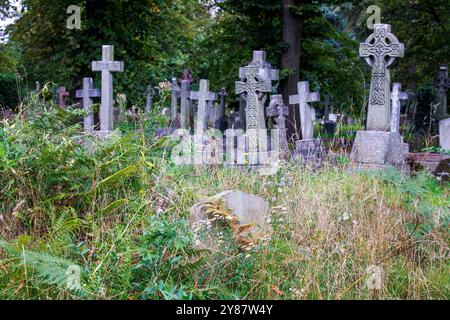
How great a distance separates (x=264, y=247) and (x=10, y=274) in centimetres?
182

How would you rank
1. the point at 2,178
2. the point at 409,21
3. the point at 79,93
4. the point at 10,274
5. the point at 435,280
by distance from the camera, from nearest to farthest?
the point at 10,274, the point at 435,280, the point at 2,178, the point at 79,93, the point at 409,21

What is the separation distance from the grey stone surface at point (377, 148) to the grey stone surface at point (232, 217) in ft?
16.1

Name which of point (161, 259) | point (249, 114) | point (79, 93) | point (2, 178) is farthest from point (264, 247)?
point (79, 93)

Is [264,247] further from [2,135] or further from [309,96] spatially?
[309,96]

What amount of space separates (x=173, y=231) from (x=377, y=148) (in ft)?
22.0

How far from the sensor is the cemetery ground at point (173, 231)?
4305 millimetres

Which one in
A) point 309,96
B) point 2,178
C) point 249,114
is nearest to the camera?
point 2,178

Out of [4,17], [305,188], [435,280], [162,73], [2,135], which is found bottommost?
[435,280]

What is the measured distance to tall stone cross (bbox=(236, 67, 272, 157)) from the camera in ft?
33.3

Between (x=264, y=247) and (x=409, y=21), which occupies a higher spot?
(x=409, y=21)

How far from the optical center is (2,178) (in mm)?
5586

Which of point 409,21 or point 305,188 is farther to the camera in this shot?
point 409,21

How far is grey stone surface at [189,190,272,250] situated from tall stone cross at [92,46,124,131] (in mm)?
6834

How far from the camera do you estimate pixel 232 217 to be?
4945mm
